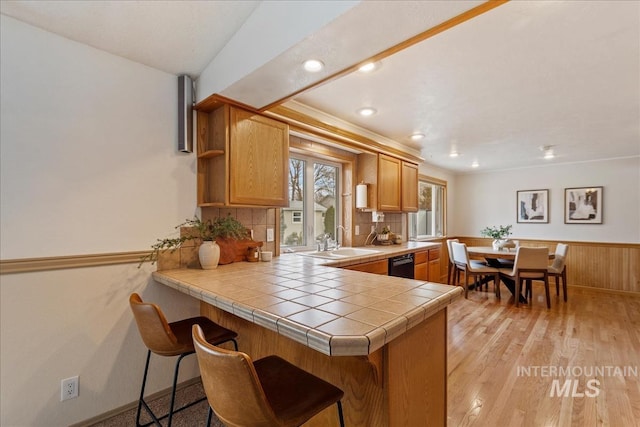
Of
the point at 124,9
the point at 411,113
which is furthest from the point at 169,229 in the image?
the point at 411,113

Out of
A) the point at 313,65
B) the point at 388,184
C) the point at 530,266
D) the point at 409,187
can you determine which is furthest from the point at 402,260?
the point at 313,65

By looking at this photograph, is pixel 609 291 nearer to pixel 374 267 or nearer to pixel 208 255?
pixel 374 267

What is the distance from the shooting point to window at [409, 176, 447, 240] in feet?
17.9

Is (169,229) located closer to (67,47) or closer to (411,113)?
(67,47)

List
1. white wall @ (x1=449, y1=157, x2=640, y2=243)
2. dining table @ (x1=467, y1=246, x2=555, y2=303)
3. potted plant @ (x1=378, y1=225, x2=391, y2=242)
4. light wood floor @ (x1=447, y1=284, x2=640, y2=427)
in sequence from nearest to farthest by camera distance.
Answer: light wood floor @ (x1=447, y1=284, x2=640, y2=427)
potted plant @ (x1=378, y1=225, x2=391, y2=242)
dining table @ (x1=467, y1=246, x2=555, y2=303)
white wall @ (x1=449, y1=157, x2=640, y2=243)

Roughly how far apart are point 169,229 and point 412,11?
1.87m

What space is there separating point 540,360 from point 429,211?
11.9 feet

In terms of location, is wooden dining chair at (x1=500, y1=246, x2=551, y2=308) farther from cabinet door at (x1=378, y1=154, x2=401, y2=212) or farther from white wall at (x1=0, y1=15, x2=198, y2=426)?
white wall at (x1=0, y1=15, x2=198, y2=426)

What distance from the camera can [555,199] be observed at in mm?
5465

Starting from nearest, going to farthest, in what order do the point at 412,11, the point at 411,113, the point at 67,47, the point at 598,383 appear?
the point at 412,11 < the point at 67,47 < the point at 598,383 < the point at 411,113

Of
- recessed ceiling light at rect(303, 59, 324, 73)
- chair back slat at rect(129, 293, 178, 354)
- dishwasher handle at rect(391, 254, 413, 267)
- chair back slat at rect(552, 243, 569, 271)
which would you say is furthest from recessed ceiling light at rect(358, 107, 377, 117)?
chair back slat at rect(552, 243, 569, 271)

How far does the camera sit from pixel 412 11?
1.15 m

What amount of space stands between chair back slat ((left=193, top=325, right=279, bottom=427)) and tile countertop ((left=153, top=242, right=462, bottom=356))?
0.69 ft

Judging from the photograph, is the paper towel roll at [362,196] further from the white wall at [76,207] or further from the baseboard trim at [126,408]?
the baseboard trim at [126,408]
